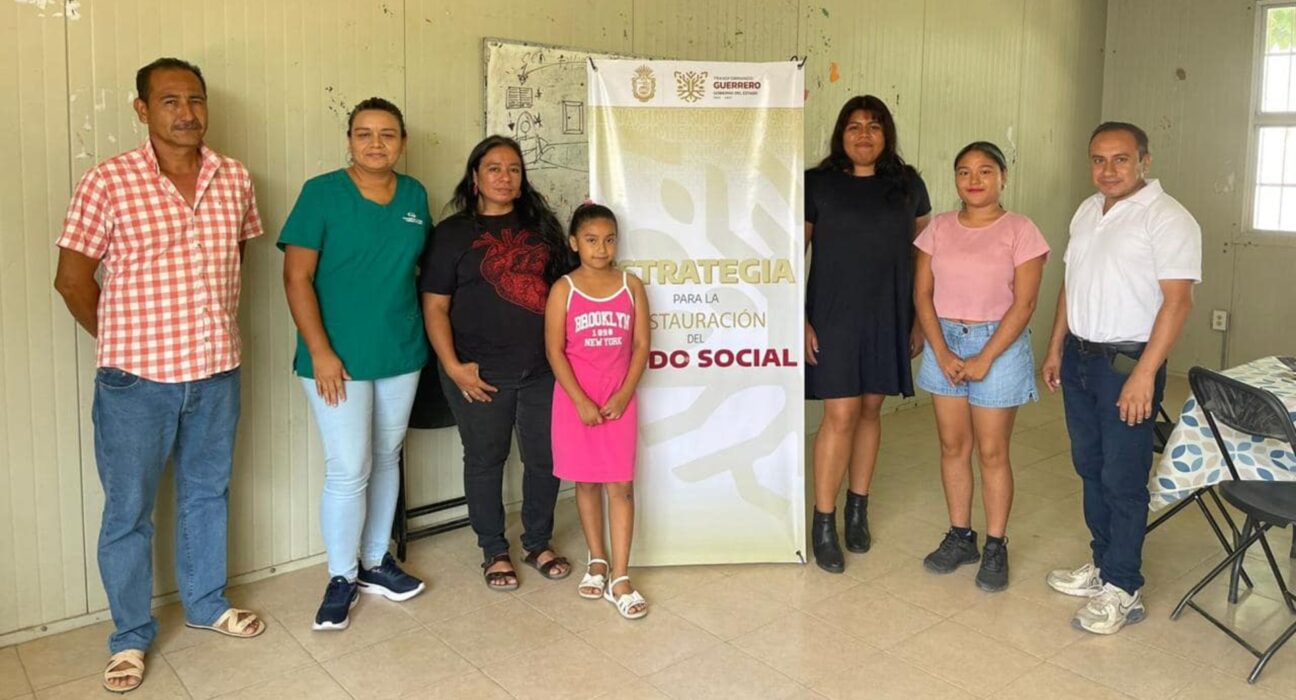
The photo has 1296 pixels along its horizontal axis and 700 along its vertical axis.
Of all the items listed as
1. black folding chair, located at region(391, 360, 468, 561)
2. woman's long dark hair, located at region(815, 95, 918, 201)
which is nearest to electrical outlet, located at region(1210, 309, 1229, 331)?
woman's long dark hair, located at region(815, 95, 918, 201)

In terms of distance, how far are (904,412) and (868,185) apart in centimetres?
286

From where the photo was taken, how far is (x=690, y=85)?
3.25 m

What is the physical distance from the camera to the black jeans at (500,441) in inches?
125

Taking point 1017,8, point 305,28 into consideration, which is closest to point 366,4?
point 305,28

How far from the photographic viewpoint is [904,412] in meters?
5.94

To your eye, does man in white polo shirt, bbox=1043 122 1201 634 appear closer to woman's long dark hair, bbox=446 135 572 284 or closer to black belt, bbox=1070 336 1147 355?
black belt, bbox=1070 336 1147 355

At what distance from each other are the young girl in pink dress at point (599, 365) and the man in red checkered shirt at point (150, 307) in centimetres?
94

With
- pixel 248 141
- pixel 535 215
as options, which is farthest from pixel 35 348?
pixel 535 215

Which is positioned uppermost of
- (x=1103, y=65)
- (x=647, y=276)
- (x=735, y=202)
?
(x=1103, y=65)

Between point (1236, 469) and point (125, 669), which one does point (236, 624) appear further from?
point (1236, 469)

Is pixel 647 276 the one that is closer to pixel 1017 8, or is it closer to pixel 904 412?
pixel 904 412

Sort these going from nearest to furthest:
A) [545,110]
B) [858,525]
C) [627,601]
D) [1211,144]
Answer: [627,601]
[858,525]
[545,110]
[1211,144]

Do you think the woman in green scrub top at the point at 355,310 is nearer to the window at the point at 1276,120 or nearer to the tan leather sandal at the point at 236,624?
the tan leather sandal at the point at 236,624

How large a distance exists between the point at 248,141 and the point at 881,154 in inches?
79.6
